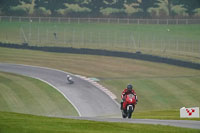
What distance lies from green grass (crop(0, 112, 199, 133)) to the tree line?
72.4 m

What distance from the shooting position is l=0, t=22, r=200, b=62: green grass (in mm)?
72250

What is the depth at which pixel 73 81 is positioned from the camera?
171 ft

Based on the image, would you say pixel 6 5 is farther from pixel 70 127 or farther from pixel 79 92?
pixel 70 127

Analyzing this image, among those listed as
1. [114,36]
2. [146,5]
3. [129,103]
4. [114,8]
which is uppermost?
[146,5]

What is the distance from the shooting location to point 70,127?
20.5 metres

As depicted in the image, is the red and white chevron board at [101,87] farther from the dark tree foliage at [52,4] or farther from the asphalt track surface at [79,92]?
the dark tree foliage at [52,4]

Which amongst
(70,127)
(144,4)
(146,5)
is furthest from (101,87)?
(146,5)

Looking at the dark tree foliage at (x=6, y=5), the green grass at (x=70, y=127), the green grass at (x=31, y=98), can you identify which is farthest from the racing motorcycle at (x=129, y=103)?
the dark tree foliage at (x=6, y=5)

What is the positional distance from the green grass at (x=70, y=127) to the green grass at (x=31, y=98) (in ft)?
61.0

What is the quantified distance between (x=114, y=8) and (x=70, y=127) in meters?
83.7

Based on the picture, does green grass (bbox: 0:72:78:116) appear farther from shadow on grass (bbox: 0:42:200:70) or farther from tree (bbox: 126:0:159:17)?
tree (bbox: 126:0:159:17)

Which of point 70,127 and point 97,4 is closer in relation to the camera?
point 70,127

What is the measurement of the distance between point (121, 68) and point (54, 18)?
34.4 meters

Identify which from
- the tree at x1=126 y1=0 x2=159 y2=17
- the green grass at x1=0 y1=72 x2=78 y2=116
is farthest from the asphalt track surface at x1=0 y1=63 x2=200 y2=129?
the tree at x1=126 y1=0 x2=159 y2=17
